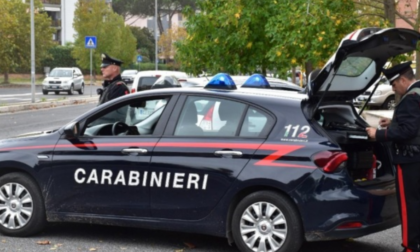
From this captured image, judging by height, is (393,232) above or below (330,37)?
below

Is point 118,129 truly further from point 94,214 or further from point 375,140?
point 375,140

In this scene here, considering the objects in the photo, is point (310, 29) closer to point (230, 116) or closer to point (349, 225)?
point (230, 116)

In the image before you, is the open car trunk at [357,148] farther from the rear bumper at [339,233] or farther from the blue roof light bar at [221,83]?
the blue roof light bar at [221,83]

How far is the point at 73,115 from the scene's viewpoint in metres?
27.8

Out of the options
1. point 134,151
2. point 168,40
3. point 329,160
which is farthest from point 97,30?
point 329,160

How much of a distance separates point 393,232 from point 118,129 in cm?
303

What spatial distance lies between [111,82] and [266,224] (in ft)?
11.1

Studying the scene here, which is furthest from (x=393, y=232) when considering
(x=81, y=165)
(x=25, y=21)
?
(x=25, y=21)


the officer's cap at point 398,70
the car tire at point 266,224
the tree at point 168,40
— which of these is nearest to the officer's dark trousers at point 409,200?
the officer's cap at point 398,70

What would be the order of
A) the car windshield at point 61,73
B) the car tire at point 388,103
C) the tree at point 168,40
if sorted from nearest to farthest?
the car tire at point 388,103
the car windshield at point 61,73
the tree at point 168,40

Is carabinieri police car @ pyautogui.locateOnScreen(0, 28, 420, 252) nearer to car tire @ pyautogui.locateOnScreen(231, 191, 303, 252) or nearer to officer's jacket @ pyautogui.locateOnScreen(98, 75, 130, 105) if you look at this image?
car tire @ pyautogui.locateOnScreen(231, 191, 303, 252)

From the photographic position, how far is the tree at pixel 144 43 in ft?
311

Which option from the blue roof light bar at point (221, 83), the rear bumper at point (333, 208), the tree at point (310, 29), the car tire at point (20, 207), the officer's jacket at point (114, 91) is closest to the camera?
the rear bumper at point (333, 208)

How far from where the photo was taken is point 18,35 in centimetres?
5834
